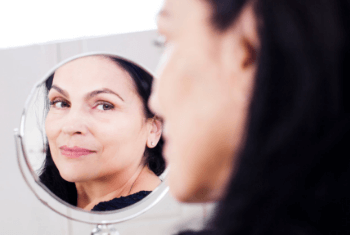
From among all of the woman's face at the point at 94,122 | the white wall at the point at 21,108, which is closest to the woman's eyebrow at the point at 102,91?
the woman's face at the point at 94,122

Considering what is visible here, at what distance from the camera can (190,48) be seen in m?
0.37

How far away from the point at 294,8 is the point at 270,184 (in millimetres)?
164

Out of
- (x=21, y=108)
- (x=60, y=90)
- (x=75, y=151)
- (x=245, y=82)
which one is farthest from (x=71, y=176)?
(x=245, y=82)

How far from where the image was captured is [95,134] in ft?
2.04

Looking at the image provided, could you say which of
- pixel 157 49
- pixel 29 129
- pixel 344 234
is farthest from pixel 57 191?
pixel 344 234

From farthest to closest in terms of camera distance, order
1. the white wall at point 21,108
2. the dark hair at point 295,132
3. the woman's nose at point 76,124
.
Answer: the white wall at point 21,108
the woman's nose at point 76,124
the dark hair at point 295,132

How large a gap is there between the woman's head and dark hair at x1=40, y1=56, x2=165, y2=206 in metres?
0.24

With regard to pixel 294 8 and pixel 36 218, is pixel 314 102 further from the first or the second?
pixel 36 218

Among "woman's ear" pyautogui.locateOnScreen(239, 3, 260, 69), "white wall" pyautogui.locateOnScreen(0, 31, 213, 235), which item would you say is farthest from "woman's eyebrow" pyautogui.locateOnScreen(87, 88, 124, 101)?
"woman's ear" pyautogui.locateOnScreen(239, 3, 260, 69)

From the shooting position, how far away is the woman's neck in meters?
0.64

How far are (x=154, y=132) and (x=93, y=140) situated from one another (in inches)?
4.6

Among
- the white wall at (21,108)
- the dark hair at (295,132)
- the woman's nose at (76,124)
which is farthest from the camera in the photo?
the white wall at (21,108)

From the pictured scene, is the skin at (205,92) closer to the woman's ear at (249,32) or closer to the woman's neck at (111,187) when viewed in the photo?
the woman's ear at (249,32)

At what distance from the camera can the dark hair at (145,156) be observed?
638mm
